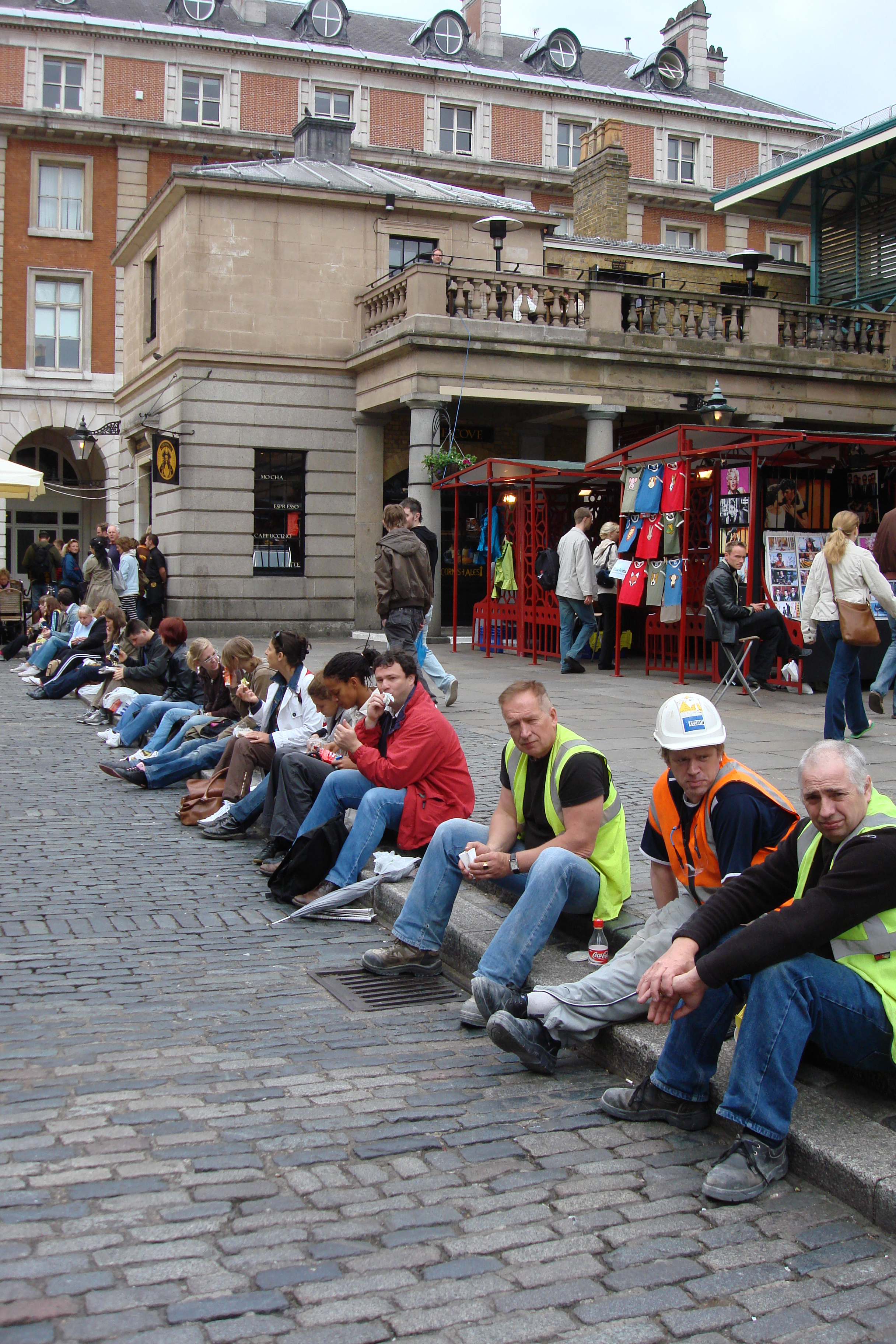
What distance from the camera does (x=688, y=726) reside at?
4.10 m

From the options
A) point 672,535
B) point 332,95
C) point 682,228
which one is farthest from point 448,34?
point 672,535

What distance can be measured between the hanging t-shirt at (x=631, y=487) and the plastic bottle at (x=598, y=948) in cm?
1041

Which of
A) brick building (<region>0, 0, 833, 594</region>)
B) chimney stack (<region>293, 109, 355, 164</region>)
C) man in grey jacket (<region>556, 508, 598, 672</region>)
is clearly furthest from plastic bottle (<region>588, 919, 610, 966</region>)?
brick building (<region>0, 0, 833, 594</region>)

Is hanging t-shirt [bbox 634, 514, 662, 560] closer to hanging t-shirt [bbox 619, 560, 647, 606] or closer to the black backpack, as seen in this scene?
hanging t-shirt [bbox 619, 560, 647, 606]

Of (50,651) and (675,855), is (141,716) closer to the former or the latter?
(50,651)

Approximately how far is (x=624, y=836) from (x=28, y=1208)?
2.79 m

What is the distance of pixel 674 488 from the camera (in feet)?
46.6

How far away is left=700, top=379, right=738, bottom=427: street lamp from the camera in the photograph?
1988cm

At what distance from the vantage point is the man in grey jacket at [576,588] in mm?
15680

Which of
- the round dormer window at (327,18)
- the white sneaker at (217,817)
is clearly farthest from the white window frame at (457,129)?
the white sneaker at (217,817)

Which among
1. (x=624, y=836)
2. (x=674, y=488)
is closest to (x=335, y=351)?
(x=674, y=488)

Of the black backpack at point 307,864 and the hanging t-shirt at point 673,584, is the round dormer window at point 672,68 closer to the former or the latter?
the hanging t-shirt at point 673,584

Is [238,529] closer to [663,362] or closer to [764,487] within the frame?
[663,362]

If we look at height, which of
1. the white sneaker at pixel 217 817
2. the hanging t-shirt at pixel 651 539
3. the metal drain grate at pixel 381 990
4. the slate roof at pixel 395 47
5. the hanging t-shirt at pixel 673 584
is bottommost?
the metal drain grate at pixel 381 990
